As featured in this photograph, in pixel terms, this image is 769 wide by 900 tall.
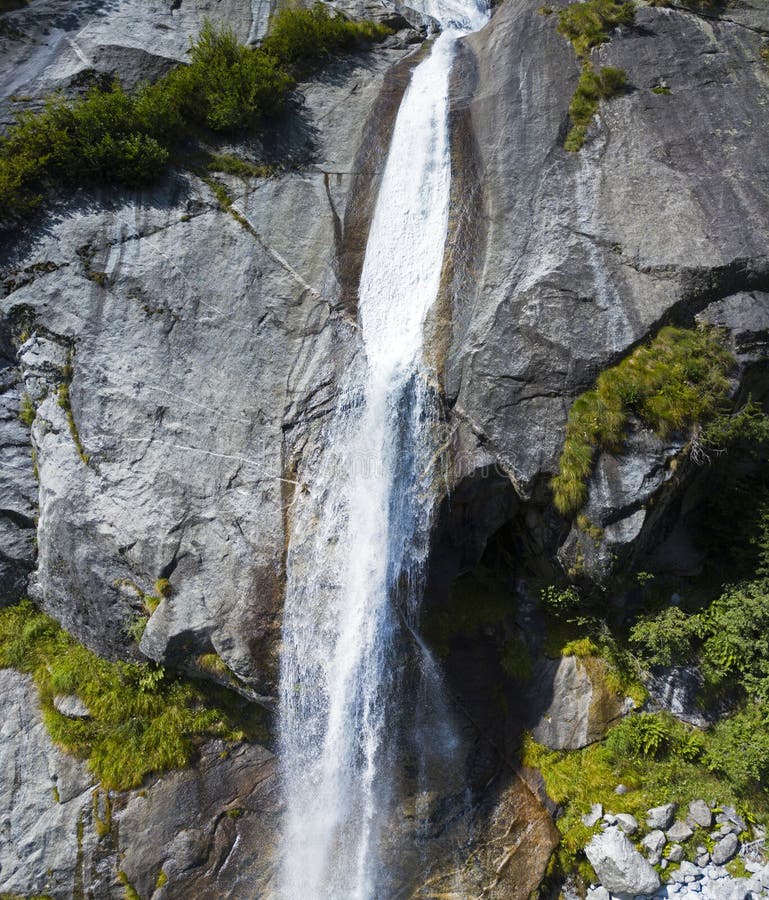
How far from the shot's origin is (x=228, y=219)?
10953 mm

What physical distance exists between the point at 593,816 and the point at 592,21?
14.9 metres

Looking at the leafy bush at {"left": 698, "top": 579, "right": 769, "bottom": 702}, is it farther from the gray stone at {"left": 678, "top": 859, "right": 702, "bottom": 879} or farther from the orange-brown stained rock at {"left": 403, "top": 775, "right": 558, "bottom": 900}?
the orange-brown stained rock at {"left": 403, "top": 775, "right": 558, "bottom": 900}

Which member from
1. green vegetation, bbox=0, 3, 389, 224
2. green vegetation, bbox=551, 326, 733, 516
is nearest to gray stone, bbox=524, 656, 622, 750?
green vegetation, bbox=551, 326, 733, 516

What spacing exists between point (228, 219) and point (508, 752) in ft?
34.7

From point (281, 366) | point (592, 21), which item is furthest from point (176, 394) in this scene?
point (592, 21)

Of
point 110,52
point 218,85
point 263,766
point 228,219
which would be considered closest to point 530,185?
point 228,219

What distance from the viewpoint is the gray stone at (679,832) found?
8.14m

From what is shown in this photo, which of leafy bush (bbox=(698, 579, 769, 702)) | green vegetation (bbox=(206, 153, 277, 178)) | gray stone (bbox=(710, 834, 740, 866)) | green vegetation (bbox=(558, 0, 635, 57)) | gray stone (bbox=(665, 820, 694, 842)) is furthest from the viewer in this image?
green vegetation (bbox=(558, 0, 635, 57))

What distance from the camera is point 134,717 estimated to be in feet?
30.1

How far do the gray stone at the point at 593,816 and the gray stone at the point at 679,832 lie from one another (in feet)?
3.00

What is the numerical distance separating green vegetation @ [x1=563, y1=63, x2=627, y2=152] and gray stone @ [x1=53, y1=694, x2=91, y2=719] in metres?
13.1

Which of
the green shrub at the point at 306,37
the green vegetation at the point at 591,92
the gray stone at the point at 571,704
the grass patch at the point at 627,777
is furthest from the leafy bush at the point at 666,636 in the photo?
the green shrub at the point at 306,37

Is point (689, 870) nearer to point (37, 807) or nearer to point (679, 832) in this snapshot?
point (679, 832)

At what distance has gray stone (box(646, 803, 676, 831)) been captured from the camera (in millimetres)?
8258
